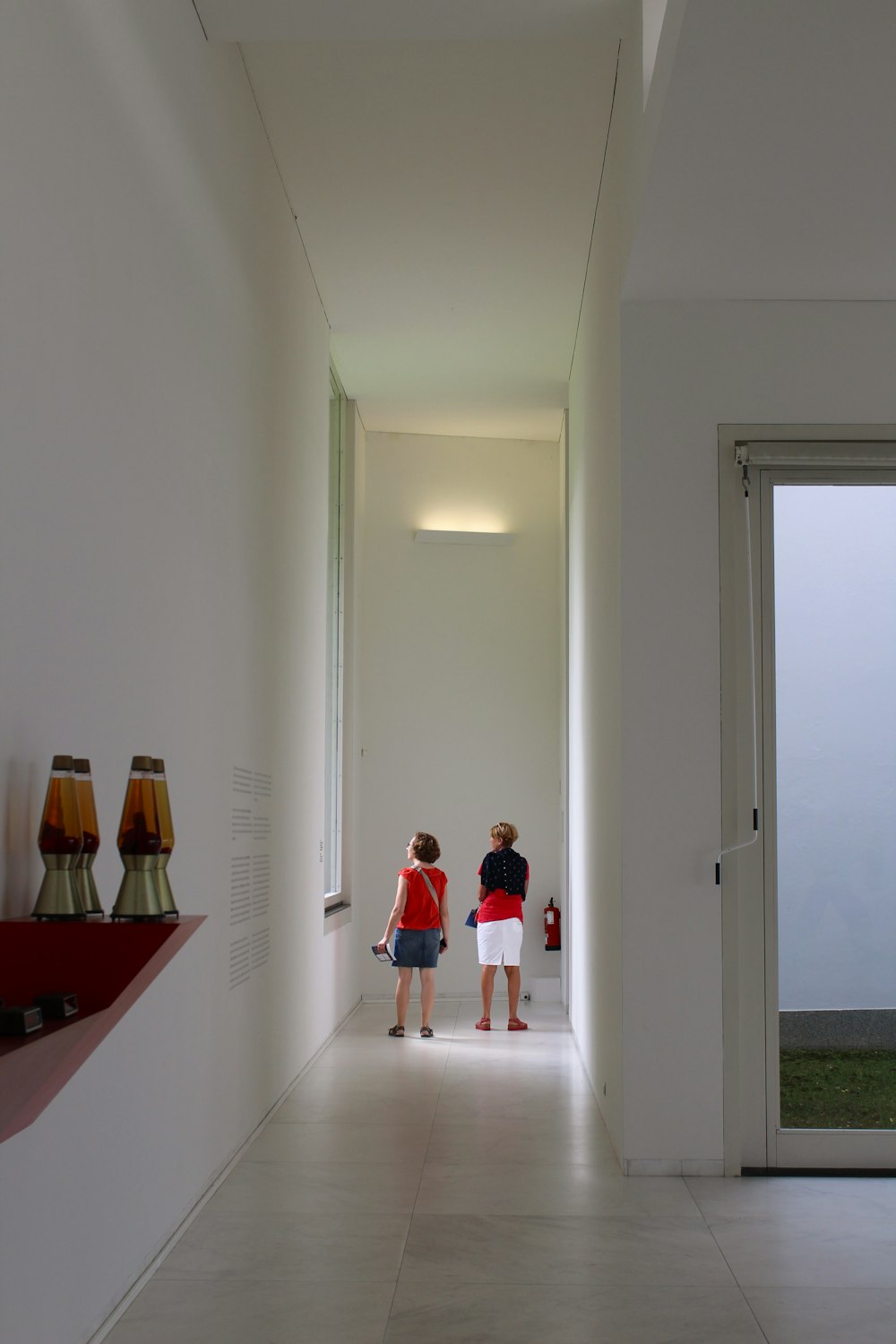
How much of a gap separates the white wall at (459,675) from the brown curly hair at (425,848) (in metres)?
1.64

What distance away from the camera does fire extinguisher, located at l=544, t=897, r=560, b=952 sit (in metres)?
10.1

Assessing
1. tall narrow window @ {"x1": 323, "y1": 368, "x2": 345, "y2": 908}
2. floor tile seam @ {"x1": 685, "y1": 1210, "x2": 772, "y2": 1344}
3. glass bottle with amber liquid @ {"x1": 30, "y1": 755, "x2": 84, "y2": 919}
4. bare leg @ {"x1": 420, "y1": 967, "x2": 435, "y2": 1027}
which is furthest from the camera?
tall narrow window @ {"x1": 323, "y1": 368, "x2": 345, "y2": 908}

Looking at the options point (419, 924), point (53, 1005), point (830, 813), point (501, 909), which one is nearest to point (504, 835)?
point (501, 909)

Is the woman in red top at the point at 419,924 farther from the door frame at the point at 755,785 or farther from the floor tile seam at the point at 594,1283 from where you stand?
the floor tile seam at the point at 594,1283

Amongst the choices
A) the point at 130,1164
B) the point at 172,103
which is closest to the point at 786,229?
the point at 172,103

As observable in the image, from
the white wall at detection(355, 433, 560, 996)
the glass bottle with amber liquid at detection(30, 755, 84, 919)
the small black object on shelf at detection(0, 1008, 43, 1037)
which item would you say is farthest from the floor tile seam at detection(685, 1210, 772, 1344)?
the white wall at detection(355, 433, 560, 996)

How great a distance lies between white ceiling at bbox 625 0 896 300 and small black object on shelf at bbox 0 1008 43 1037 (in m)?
2.99

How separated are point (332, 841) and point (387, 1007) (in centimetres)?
140

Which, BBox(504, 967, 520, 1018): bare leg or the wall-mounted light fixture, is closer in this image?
BBox(504, 967, 520, 1018): bare leg

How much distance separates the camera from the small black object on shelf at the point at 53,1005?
6.63ft

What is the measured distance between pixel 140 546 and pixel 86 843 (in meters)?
1.38

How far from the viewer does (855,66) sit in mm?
3682

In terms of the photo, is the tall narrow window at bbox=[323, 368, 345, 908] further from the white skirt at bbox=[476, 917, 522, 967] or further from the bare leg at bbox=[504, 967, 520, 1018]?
the bare leg at bbox=[504, 967, 520, 1018]

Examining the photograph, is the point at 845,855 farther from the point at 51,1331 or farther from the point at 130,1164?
the point at 51,1331
